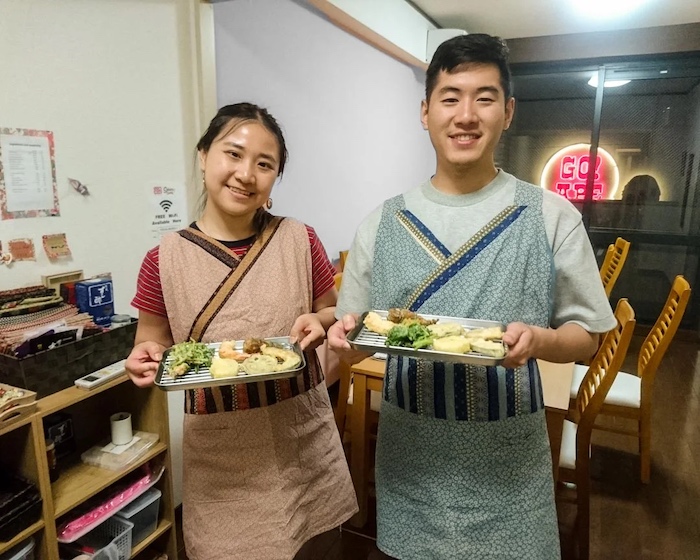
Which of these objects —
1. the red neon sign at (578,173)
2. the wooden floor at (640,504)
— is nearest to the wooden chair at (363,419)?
the wooden floor at (640,504)

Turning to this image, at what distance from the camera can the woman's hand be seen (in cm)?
112

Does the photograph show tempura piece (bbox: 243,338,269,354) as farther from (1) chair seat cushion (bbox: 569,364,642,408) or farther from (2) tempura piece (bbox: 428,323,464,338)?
(1) chair seat cushion (bbox: 569,364,642,408)

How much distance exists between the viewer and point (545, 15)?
3.86 m

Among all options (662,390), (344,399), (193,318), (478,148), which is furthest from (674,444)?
(193,318)

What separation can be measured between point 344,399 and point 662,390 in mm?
2422

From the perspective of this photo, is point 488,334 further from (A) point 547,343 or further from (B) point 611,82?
(B) point 611,82

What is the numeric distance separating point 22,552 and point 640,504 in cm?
231

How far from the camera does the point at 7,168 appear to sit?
136cm

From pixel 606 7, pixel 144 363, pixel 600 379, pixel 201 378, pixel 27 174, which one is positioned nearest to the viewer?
pixel 201 378

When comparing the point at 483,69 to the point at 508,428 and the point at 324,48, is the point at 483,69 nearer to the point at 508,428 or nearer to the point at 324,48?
the point at 508,428

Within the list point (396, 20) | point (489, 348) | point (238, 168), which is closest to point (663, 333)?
point (489, 348)

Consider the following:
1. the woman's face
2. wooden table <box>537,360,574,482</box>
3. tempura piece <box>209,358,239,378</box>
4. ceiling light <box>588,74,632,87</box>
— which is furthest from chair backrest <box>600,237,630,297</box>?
tempura piece <box>209,358,239,378</box>

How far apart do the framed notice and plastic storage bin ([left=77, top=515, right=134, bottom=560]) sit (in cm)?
93

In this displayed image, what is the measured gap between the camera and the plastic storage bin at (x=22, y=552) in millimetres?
1237
